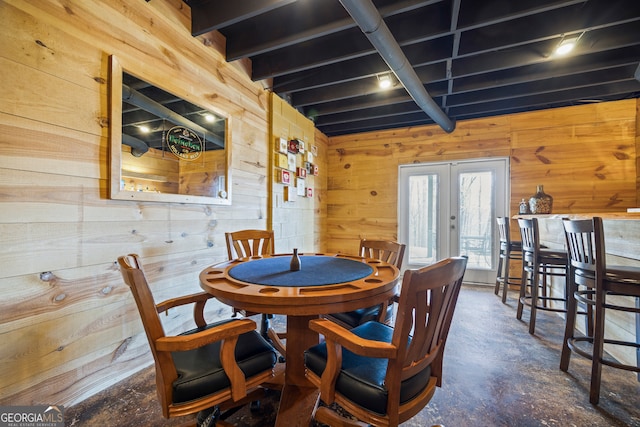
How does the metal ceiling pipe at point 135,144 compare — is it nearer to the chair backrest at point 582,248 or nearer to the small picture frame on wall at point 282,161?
the small picture frame on wall at point 282,161

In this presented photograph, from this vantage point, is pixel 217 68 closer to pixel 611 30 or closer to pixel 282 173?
pixel 282 173

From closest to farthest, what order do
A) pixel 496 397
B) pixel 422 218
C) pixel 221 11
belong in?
pixel 496 397, pixel 221 11, pixel 422 218

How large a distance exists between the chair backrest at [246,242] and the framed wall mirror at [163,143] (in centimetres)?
38

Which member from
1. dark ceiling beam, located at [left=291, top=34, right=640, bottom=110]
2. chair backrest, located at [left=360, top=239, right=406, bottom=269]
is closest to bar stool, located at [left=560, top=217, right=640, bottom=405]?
chair backrest, located at [left=360, top=239, right=406, bottom=269]

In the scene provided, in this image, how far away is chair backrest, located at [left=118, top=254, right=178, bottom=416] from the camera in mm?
913

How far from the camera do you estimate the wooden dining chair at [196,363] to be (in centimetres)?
93

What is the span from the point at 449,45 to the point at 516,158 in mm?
2344

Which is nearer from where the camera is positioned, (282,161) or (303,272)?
(303,272)

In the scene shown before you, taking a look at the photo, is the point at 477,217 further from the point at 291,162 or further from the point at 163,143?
the point at 163,143

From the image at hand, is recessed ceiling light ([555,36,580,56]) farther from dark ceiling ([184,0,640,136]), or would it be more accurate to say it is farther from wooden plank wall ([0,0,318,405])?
wooden plank wall ([0,0,318,405])

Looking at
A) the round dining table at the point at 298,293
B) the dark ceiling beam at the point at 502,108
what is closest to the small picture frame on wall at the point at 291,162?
the dark ceiling beam at the point at 502,108

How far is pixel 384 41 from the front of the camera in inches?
78.0

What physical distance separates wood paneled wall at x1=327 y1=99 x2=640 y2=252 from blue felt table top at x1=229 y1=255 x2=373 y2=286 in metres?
2.94

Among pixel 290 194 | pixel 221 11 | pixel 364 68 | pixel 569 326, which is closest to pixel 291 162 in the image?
pixel 290 194
